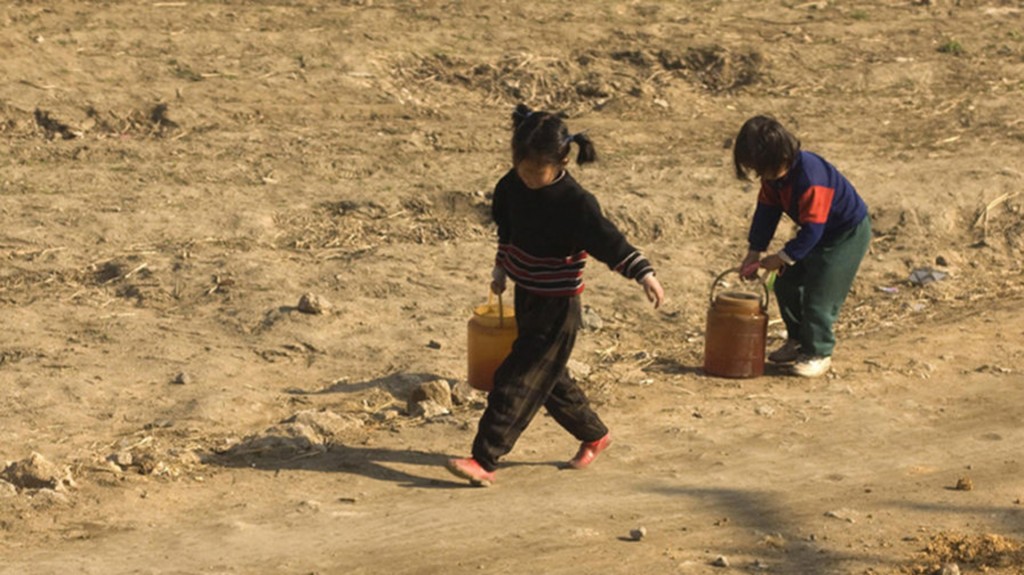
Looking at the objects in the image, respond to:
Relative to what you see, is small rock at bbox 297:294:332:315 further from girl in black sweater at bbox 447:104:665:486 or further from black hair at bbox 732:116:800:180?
black hair at bbox 732:116:800:180

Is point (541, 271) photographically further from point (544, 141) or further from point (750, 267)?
point (750, 267)

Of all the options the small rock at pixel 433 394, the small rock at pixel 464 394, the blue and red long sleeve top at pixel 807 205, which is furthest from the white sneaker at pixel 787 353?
the small rock at pixel 433 394

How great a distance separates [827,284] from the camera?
7.86 meters

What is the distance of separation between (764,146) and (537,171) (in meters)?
1.49

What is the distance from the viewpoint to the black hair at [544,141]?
6070mm

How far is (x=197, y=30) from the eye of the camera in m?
13.0

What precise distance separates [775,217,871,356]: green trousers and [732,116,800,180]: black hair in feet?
2.28

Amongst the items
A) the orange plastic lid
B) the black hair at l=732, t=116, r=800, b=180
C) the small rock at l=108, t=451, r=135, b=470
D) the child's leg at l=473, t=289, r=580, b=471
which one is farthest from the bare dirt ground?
the black hair at l=732, t=116, r=800, b=180

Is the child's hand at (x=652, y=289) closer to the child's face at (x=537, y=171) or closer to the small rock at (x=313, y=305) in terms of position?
the child's face at (x=537, y=171)

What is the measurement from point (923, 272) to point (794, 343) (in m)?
1.96

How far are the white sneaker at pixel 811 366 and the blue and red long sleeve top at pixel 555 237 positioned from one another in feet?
6.43

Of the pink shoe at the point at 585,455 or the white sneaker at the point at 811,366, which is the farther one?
the white sneaker at the point at 811,366

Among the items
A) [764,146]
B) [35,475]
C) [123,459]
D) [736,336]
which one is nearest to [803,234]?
[764,146]

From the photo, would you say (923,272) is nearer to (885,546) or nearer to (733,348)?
(733,348)
